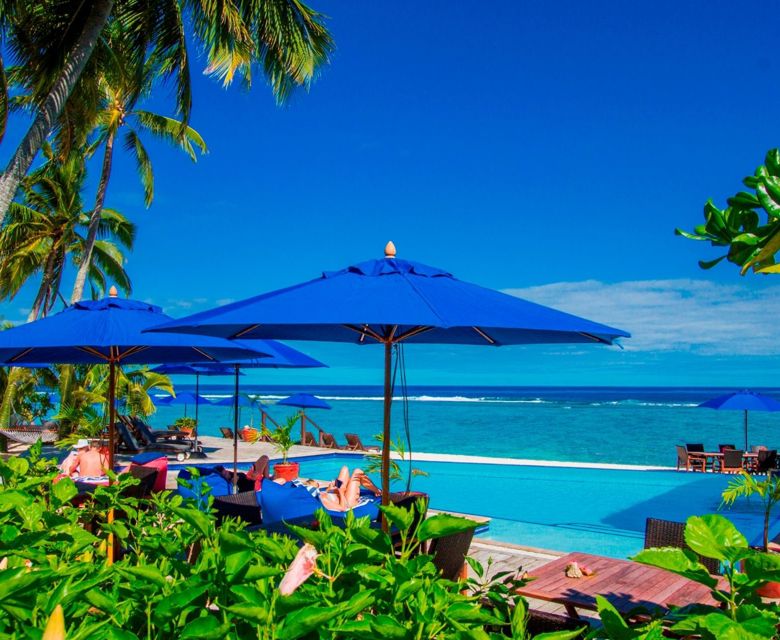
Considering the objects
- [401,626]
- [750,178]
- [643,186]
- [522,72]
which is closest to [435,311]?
[750,178]

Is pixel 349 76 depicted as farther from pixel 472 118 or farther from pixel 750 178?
pixel 750 178

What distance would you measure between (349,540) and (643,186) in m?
54.5

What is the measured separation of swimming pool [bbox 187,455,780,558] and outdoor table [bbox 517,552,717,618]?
4570 millimetres

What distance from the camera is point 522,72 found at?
42656 mm

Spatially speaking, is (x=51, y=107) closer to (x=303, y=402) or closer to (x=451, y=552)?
(x=451, y=552)

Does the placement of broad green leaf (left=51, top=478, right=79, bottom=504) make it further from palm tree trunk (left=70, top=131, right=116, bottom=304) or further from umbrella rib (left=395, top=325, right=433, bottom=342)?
palm tree trunk (left=70, top=131, right=116, bottom=304)

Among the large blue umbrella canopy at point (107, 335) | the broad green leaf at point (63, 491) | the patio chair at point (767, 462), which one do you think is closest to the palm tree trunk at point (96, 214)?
the large blue umbrella canopy at point (107, 335)

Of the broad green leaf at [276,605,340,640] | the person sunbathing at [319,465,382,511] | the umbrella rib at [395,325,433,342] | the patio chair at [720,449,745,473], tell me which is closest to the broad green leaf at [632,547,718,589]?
the broad green leaf at [276,605,340,640]

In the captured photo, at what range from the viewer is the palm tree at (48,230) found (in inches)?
738

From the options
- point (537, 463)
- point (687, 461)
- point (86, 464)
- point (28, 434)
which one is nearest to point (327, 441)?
point (537, 463)

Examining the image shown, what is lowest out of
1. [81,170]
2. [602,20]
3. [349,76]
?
[81,170]

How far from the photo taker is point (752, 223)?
199 centimetres

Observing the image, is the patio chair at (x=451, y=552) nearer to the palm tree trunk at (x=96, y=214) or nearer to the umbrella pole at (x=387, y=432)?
the umbrella pole at (x=387, y=432)

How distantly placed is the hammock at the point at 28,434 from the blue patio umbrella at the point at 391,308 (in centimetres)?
1139
